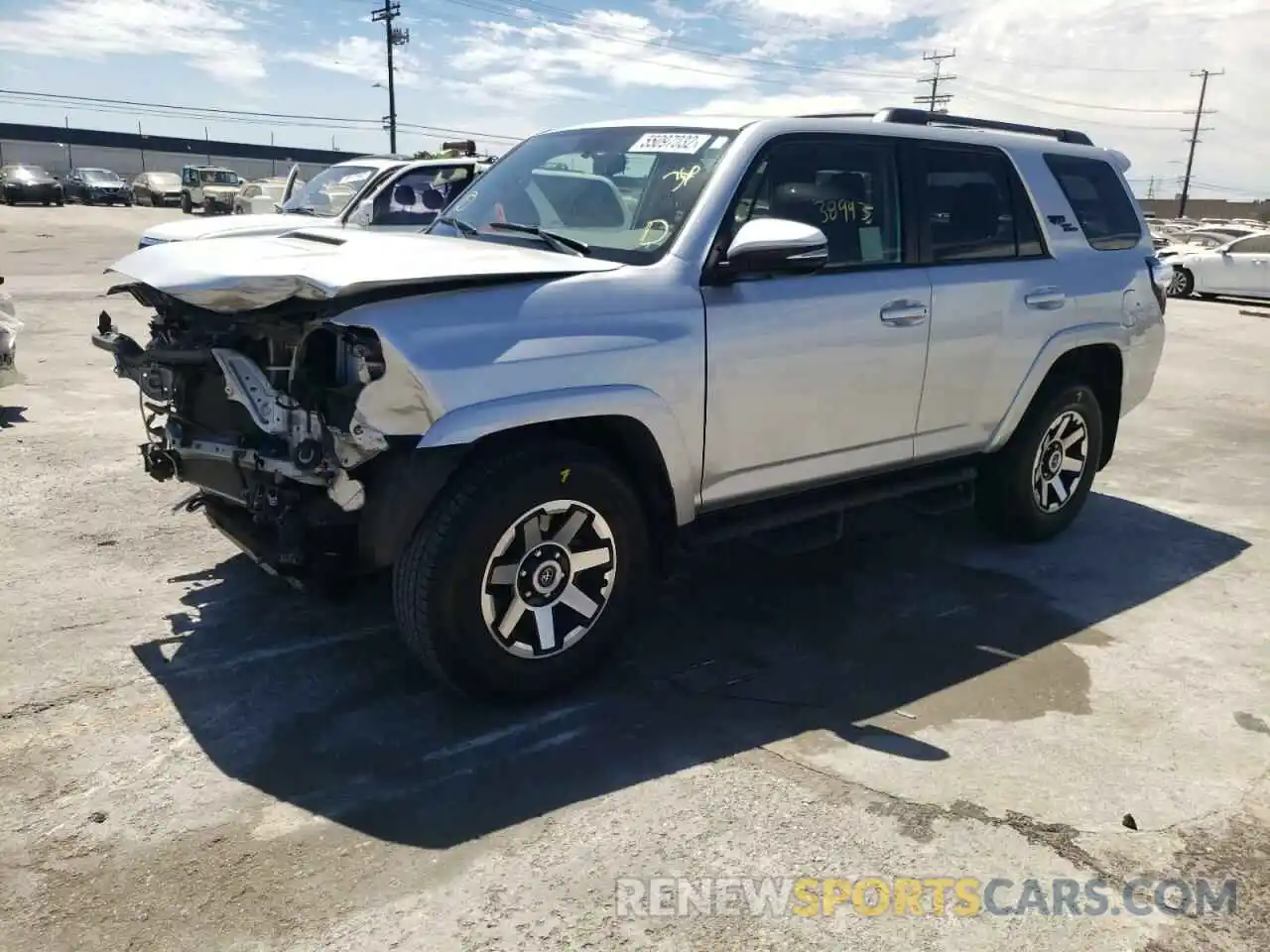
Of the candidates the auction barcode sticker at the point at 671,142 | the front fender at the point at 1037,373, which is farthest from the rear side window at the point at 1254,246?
the auction barcode sticker at the point at 671,142

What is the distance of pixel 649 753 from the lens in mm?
3346

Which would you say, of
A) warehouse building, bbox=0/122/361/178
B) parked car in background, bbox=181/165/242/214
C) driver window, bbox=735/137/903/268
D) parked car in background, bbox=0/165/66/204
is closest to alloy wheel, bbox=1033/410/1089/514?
driver window, bbox=735/137/903/268

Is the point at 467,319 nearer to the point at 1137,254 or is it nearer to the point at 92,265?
the point at 1137,254

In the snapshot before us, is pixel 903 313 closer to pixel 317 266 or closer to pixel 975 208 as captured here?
pixel 975 208

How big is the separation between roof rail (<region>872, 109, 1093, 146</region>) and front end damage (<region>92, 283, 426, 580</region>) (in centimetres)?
275

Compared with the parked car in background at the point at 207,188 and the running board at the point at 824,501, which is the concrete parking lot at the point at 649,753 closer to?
the running board at the point at 824,501

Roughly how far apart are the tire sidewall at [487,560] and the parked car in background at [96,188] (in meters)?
49.6

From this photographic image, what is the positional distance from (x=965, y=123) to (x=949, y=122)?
0.14m

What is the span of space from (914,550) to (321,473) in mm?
3340

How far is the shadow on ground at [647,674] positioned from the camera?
10.4ft

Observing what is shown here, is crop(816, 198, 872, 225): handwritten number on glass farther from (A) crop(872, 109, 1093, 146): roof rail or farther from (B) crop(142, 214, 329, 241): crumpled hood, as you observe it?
(B) crop(142, 214, 329, 241): crumpled hood

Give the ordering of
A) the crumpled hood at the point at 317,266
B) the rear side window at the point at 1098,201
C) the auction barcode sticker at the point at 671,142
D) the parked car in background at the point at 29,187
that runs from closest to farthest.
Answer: the crumpled hood at the point at 317,266
the auction barcode sticker at the point at 671,142
the rear side window at the point at 1098,201
the parked car in background at the point at 29,187

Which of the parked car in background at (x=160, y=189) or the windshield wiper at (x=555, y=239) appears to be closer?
the windshield wiper at (x=555, y=239)

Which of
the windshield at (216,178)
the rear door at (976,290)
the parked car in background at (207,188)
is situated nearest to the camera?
the rear door at (976,290)
